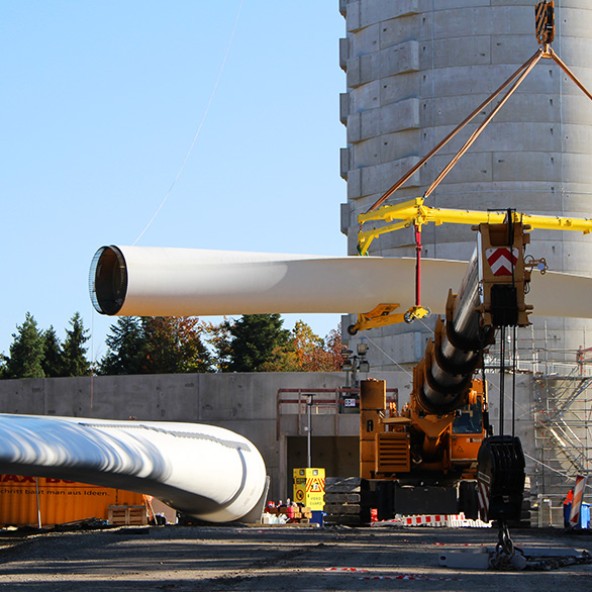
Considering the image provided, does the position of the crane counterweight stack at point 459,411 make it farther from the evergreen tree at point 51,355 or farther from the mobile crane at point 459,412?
the evergreen tree at point 51,355

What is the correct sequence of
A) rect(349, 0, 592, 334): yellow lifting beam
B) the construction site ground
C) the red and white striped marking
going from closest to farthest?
the construction site ground
rect(349, 0, 592, 334): yellow lifting beam
the red and white striped marking

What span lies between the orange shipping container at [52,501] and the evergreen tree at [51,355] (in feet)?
242

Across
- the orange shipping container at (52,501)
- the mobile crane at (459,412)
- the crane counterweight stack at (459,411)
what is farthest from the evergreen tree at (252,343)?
the crane counterweight stack at (459,411)

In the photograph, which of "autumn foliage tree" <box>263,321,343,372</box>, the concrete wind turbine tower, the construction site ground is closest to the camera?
the construction site ground

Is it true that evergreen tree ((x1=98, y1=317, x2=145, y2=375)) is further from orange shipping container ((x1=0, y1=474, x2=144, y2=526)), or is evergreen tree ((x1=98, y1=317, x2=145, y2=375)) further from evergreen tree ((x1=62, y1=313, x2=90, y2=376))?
orange shipping container ((x1=0, y1=474, x2=144, y2=526))

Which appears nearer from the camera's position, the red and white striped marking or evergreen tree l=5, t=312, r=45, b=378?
the red and white striped marking

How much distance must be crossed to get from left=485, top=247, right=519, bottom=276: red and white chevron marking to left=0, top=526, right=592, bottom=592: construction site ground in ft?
12.1

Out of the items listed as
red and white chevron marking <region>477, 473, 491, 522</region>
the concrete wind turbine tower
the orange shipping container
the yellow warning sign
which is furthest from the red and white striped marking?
the concrete wind turbine tower

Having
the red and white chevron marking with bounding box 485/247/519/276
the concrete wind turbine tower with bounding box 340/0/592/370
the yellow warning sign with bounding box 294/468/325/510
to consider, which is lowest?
the yellow warning sign with bounding box 294/468/325/510

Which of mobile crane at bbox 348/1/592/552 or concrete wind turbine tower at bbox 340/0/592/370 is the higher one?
concrete wind turbine tower at bbox 340/0/592/370

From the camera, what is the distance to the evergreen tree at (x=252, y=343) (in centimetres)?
10275

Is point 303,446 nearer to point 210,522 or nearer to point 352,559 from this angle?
point 210,522

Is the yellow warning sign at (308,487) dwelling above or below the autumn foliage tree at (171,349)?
below

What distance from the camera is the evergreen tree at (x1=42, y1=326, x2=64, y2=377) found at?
110 meters
